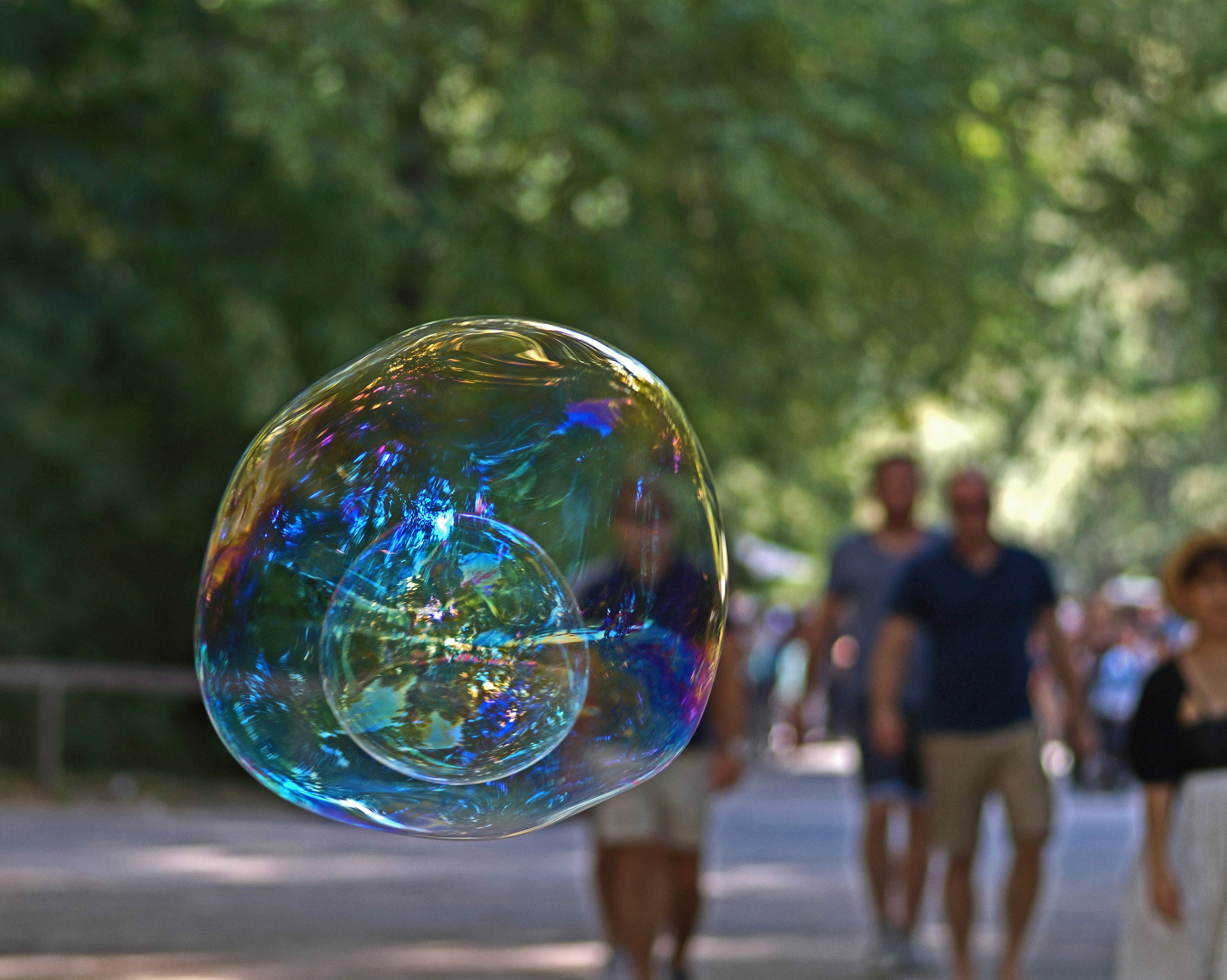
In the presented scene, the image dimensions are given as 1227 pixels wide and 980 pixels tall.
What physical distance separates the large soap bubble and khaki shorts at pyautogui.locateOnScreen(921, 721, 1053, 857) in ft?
13.9

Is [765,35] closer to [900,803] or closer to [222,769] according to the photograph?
[900,803]

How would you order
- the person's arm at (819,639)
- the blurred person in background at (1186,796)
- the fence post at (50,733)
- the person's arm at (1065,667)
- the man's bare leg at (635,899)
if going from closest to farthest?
the blurred person in background at (1186,796) → the man's bare leg at (635,899) → the person's arm at (1065,667) → the person's arm at (819,639) → the fence post at (50,733)

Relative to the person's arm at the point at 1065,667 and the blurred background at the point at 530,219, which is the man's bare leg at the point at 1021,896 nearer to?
the person's arm at the point at 1065,667

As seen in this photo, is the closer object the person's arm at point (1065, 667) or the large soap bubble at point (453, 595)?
the large soap bubble at point (453, 595)

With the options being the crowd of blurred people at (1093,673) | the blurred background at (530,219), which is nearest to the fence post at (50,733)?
the blurred background at (530,219)

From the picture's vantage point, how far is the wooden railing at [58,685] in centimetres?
1647

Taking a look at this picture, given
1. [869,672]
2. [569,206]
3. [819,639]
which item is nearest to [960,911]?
[869,672]

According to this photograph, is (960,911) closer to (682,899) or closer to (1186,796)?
(682,899)

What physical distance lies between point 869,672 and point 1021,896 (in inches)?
53.9

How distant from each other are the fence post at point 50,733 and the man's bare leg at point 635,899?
996 centimetres

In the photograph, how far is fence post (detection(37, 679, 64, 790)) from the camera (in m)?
16.4

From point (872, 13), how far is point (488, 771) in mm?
9858

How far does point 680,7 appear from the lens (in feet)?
38.5

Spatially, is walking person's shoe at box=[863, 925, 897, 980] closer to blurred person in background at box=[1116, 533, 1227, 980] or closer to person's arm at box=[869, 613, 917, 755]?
person's arm at box=[869, 613, 917, 755]
